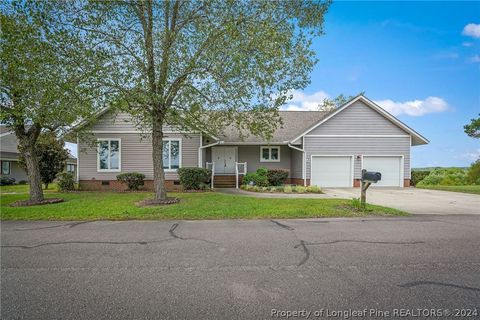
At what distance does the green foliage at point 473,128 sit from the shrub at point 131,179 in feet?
78.6

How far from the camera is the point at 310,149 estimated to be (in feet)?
59.0

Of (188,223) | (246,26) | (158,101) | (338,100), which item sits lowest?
(188,223)

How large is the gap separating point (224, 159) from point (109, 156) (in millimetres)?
7635

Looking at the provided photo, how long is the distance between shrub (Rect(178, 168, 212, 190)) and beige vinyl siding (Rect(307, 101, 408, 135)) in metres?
8.00

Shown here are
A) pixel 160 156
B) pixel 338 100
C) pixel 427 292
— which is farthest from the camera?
pixel 338 100

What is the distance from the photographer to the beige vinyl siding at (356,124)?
18.1m

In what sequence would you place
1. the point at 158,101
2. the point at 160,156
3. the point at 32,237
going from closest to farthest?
the point at 32,237 < the point at 158,101 < the point at 160,156

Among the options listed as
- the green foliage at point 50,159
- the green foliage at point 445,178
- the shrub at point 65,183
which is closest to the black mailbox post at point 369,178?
the shrub at point 65,183

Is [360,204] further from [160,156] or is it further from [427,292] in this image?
[160,156]

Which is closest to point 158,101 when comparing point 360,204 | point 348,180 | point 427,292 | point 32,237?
point 32,237

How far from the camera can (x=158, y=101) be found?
945 cm

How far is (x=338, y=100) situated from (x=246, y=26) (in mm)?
28090

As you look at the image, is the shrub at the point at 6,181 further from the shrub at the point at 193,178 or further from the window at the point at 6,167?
the shrub at the point at 193,178

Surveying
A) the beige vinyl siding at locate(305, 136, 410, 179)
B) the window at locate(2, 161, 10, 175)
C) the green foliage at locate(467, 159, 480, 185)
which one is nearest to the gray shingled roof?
the beige vinyl siding at locate(305, 136, 410, 179)
